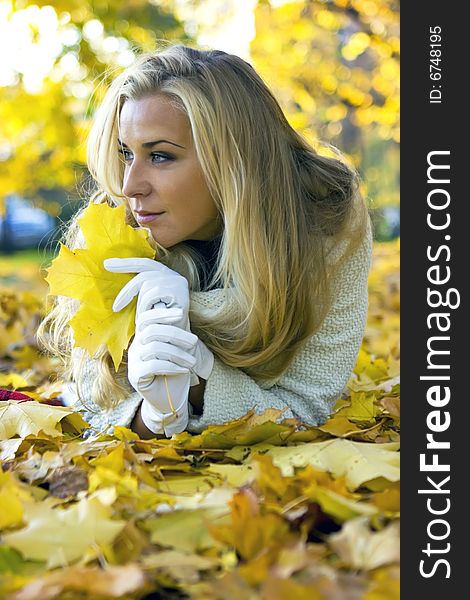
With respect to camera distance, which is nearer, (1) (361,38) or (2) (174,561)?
(2) (174,561)

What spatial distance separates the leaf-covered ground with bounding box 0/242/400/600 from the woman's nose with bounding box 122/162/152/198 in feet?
1.99

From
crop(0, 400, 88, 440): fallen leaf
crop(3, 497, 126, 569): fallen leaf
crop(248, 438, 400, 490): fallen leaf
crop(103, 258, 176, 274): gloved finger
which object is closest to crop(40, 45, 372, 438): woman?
crop(103, 258, 176, 274): gloved finger

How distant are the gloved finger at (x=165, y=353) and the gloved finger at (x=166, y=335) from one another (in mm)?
12

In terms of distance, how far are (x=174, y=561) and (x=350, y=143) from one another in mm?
15727

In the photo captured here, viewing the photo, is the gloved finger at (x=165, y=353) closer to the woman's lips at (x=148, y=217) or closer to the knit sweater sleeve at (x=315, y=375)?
the knit sweater sleeve at (x=315, y=375)

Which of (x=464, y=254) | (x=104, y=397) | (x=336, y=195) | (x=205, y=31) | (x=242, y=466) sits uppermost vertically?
(x=205, y=31)

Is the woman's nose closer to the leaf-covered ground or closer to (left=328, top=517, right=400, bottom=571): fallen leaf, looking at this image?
the leaf-covered ground

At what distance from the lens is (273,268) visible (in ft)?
7.23

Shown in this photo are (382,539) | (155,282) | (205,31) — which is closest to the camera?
(382,539)

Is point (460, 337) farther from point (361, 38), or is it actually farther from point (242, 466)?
point (361, 38)

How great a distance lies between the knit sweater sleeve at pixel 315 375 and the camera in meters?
2.09

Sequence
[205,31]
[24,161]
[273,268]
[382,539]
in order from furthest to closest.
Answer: [24,161]
[205,31]
[273,268]
[382,539]

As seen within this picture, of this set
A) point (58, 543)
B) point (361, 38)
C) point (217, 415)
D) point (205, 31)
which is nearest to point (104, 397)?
point (217, 415)

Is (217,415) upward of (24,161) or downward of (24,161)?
downward
